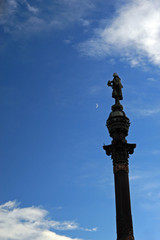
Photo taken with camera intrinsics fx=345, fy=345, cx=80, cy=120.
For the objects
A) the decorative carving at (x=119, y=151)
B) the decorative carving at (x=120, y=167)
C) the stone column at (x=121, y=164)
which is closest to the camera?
the stone column at (x=121, y=164)

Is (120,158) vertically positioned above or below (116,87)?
below

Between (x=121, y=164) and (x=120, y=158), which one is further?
(x=120, y=158)

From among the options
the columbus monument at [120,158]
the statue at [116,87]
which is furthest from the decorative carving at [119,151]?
the statue at [116,87]

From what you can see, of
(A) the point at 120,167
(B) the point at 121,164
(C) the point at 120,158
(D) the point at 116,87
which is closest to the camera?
(A) the point at 120,167

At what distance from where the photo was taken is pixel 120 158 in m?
29.4

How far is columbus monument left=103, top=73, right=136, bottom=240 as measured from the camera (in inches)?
1046

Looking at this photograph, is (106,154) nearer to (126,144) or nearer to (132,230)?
(126,144)

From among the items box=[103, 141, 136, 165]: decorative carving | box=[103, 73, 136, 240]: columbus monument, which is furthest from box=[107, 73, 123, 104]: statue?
box=[103, 141, 136, 165]: decorative carving

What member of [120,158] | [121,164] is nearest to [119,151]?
[120,158]

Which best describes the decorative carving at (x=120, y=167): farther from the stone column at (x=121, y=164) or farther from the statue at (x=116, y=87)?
the statue at (x=116, y=87)

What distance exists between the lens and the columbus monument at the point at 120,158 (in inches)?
1046

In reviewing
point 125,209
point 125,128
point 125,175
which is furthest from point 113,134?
point 125,209

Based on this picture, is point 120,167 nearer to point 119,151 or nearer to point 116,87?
point 119,151

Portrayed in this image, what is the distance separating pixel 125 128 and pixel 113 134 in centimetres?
120
